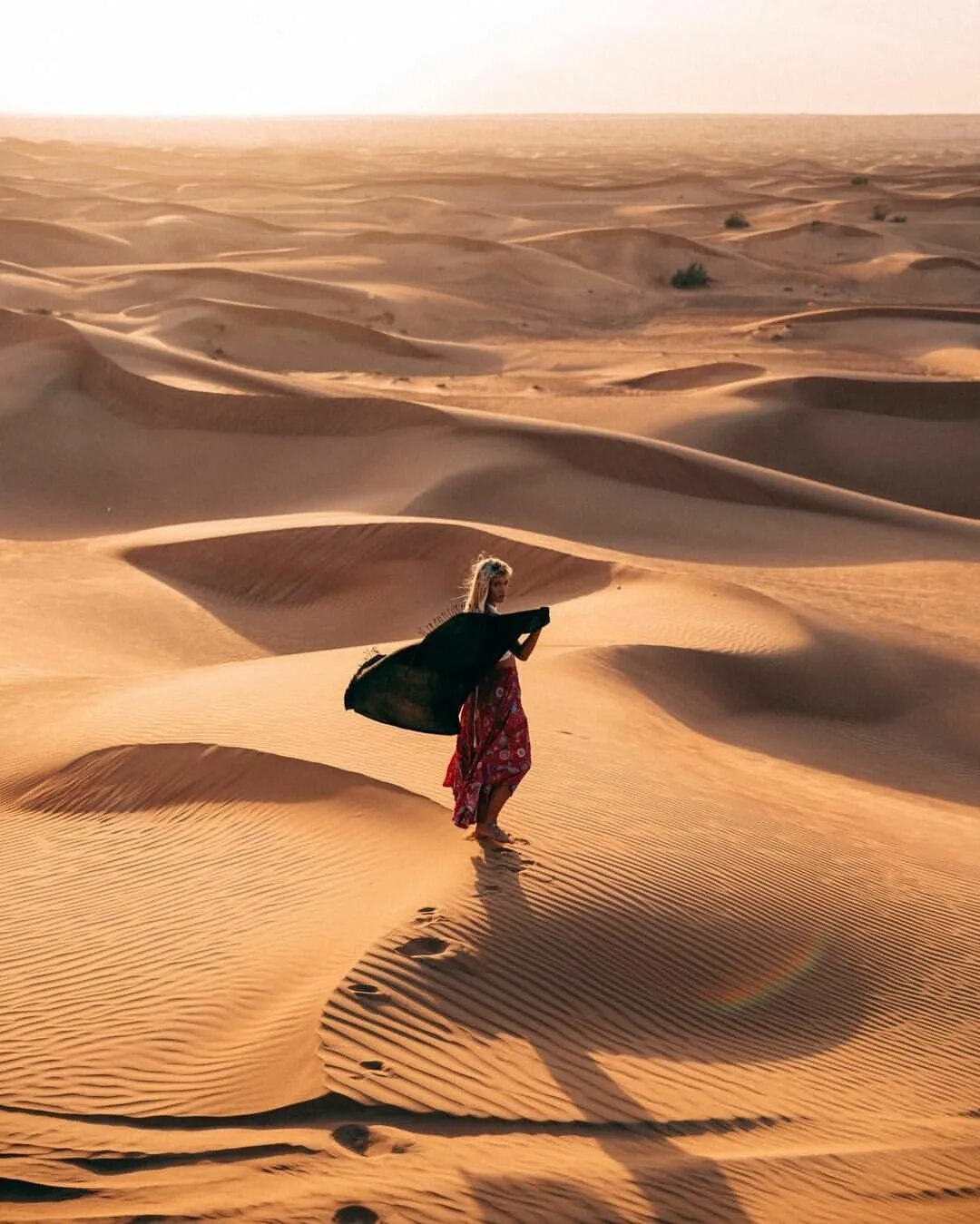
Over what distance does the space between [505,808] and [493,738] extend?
31.9 inches

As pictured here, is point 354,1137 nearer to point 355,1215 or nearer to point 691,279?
point 355,1215

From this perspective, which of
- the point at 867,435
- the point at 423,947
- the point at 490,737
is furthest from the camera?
the point at 867,435

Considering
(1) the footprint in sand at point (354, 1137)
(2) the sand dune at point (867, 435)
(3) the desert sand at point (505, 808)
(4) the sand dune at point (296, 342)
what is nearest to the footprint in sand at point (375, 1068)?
(3) the desert sand at point (505, 808)

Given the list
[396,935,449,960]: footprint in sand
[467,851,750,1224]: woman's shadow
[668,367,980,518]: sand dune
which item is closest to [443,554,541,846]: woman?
[467,851,750,1224]: woman's shadow

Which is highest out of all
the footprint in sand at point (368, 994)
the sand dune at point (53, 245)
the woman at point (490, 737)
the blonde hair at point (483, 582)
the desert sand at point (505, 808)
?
the sand dune at point (53, 245)

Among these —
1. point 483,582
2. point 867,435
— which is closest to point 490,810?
point 483,582

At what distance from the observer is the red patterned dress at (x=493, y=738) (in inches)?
260

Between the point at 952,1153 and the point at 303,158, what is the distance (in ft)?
268

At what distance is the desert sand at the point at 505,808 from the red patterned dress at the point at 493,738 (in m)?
0.30

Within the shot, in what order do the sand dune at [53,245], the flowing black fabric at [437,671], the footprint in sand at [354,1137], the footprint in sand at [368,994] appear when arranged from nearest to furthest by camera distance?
the footprint in sand at [354,1137], the footprint in sand at [368,994], the flowing black fabric at [437,671], the sand dune at [53,245]

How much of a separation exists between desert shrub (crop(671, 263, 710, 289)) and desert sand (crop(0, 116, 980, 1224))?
37.3 ft

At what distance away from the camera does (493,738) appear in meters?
6.64

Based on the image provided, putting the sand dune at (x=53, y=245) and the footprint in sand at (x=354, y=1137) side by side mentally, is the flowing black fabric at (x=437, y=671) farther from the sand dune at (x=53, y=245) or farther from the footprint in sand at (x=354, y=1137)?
the sand dune at (x=53, y=245)

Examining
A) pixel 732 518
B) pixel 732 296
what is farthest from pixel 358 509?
pixel 732 296
